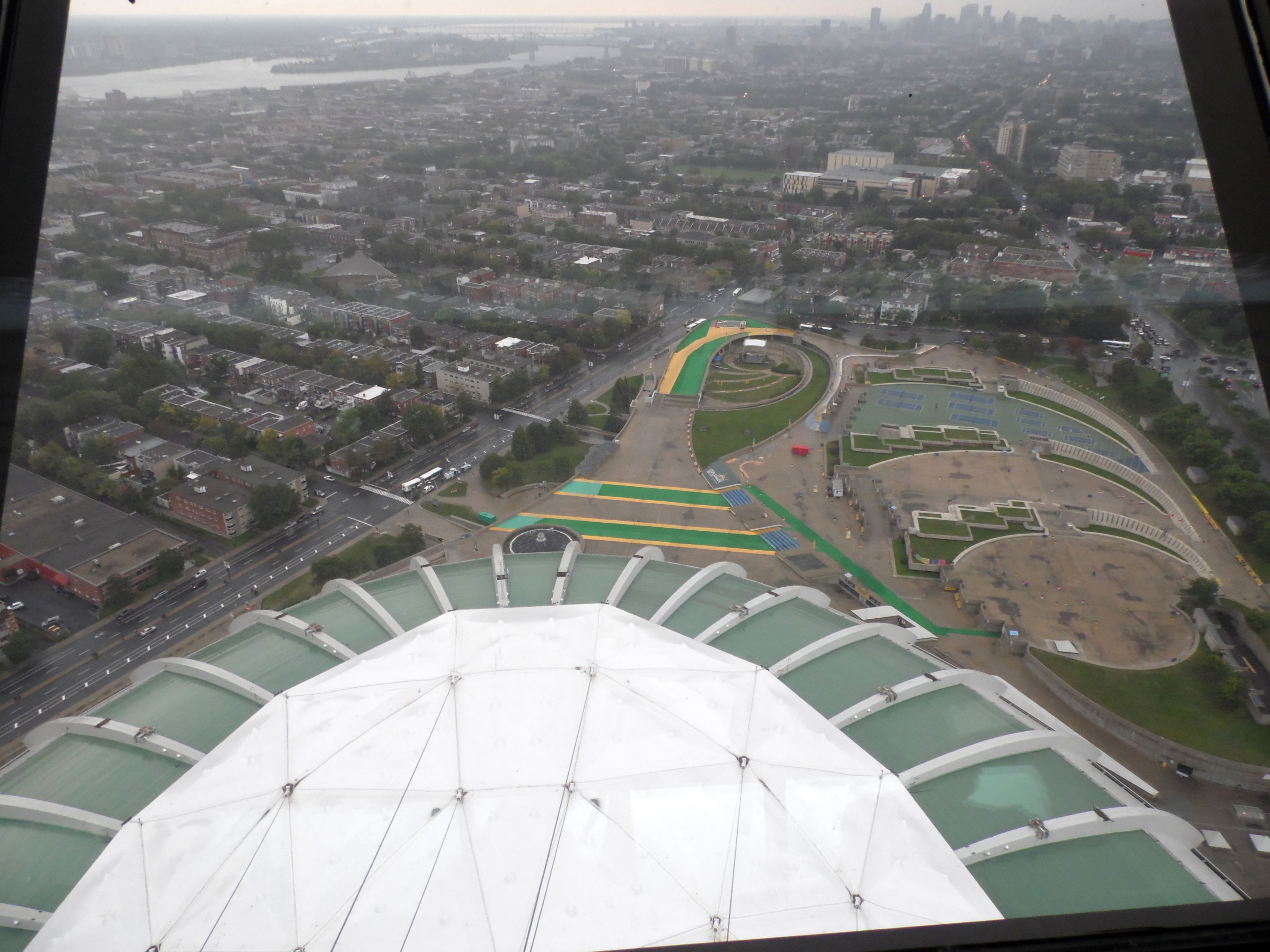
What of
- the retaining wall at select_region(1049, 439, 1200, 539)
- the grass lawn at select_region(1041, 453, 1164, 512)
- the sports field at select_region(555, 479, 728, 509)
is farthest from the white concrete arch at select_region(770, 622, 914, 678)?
the grass lawn at select_region(1041, 453, 1164, 512)

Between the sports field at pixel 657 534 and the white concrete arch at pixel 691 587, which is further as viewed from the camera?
the sports field at pixel 657 534

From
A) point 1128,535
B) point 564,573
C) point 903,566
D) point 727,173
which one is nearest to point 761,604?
point 564,573

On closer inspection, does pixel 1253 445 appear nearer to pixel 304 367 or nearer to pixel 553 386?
pixel 553 386

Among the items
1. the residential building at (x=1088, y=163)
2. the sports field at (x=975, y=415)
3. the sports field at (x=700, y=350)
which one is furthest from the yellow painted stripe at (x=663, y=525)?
the residential building at (x=1088, y=163)

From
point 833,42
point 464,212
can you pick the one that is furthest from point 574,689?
point 833,42

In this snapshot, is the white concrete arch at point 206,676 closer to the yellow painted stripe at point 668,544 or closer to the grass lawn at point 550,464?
the yellow painted stripe at point 668,544

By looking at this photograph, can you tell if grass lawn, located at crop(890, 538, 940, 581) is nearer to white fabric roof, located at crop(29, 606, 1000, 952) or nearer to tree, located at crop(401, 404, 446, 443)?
white fabric roof, located at crop(29, 606, 1000, 952)
